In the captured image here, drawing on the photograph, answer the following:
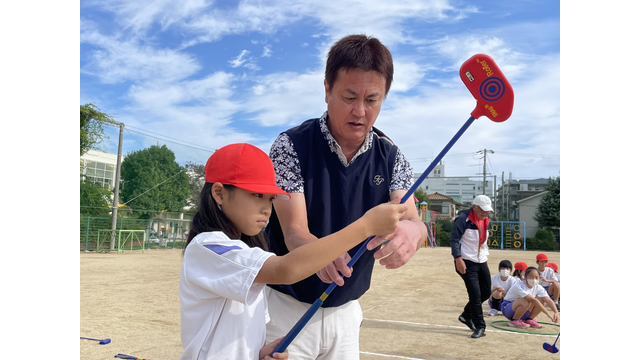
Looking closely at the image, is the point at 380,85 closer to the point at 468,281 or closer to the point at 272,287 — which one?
the point at 272,287

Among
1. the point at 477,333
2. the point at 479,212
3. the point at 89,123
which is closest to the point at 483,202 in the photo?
the point at 479,212

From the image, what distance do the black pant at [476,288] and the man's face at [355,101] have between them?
197 inches

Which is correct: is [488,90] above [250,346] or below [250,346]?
above

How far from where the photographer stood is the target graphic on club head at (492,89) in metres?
1.82

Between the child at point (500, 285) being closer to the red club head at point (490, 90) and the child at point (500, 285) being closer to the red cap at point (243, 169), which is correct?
the red club head at point (490, 90)

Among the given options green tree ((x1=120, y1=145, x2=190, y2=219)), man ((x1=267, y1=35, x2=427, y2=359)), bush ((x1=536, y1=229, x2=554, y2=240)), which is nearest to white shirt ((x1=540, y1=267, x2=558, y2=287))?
man ((x1=267, y1=35, x2=427, y2=359))

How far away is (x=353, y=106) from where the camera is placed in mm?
2012

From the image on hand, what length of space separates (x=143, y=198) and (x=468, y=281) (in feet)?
80.3

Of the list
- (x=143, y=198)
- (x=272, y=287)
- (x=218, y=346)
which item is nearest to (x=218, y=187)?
(x=218, y=346)

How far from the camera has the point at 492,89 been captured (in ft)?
6.02

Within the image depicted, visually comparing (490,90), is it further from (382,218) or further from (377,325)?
(377,325)

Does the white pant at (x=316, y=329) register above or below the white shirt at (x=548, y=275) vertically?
above

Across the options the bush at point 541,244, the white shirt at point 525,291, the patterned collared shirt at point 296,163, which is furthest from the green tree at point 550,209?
the patterned collared shirt at point 296,163

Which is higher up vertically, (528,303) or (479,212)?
(479,212)
